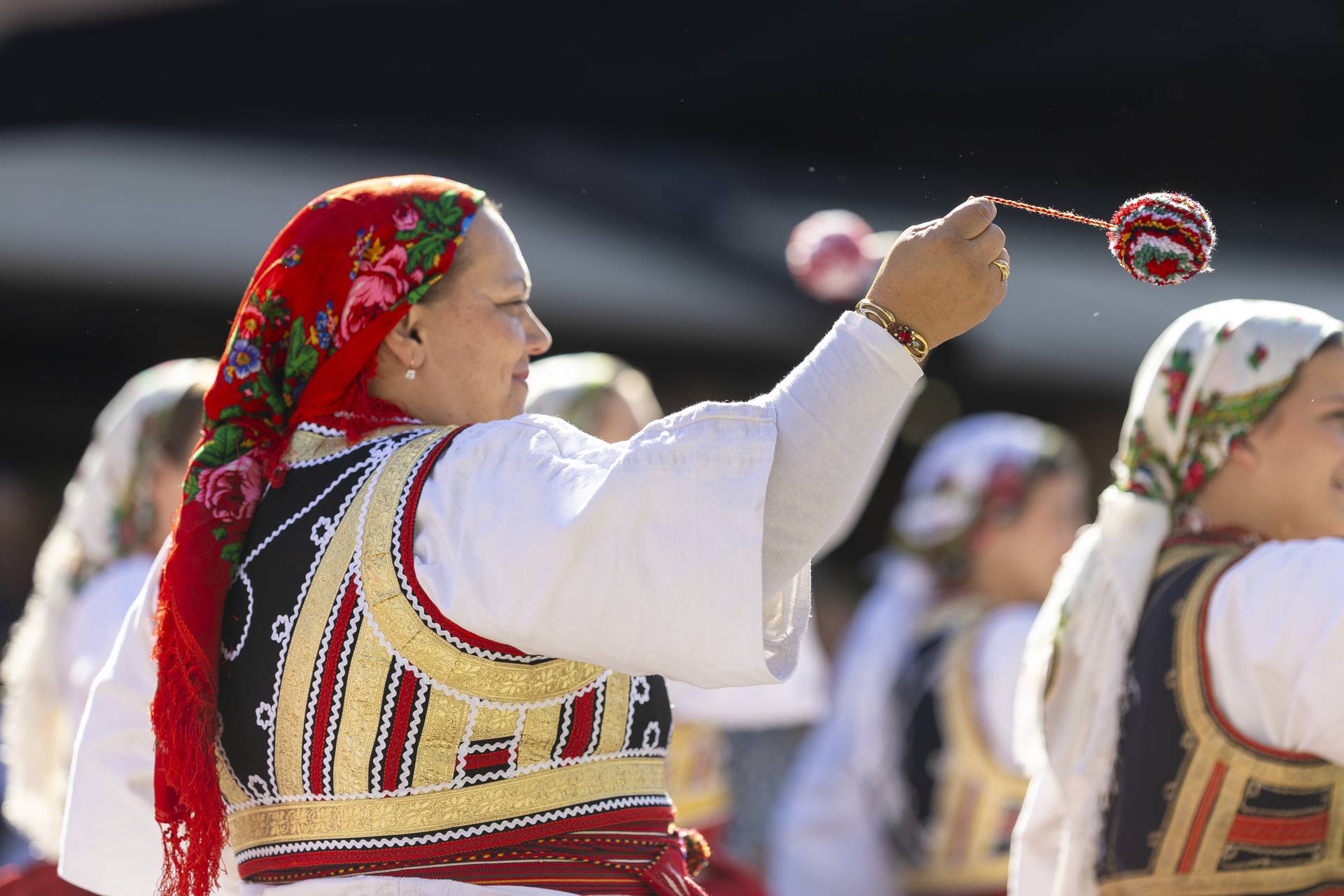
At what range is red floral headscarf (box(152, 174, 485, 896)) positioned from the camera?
188cm

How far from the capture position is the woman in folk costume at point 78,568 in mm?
3590

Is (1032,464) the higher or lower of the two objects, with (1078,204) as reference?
lower

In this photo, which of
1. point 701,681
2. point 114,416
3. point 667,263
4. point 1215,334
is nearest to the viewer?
point 701,681

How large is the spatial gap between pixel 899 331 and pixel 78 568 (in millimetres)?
2614

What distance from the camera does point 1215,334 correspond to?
249 centimetres

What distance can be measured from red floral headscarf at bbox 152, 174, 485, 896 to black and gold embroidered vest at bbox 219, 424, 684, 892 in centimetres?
5

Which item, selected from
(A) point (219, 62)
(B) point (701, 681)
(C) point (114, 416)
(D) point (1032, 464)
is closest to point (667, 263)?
(A) point (219, 62)

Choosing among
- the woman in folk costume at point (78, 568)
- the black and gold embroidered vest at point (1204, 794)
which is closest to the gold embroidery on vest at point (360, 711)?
the black and gold embroidered vest at point (1204, 794)

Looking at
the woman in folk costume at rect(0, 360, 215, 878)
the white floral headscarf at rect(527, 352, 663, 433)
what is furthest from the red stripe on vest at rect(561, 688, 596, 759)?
the white floral headscarf at rect(527, 352, 663, 433)

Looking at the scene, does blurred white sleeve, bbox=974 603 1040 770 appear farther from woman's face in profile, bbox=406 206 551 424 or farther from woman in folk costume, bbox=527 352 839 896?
woman's face in profile, bbox=406 206 551 424

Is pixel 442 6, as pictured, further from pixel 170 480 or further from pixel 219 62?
pixel 170 480

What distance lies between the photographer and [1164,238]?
5.88 ft

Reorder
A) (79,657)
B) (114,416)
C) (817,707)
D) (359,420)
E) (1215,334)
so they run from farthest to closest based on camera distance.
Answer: (817,707) < (114,416) < (79,657) < (1215,334) < (359,420)

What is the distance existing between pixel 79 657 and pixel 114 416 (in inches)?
26.3
